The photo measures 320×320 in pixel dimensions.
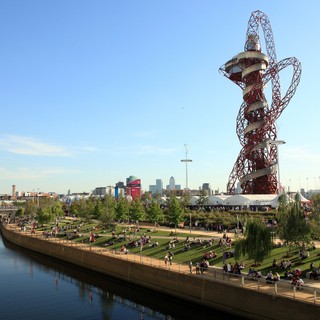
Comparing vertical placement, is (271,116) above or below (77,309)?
above

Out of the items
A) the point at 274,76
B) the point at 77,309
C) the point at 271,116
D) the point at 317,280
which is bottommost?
the point at 77,309

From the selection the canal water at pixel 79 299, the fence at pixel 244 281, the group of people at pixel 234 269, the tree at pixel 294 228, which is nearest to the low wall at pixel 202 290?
A: the fence at pixel 244 281

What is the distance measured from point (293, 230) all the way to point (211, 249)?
391 inches

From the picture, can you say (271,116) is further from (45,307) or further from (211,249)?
(45,307)

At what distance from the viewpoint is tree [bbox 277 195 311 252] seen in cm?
2920

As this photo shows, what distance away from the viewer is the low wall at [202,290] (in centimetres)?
2200

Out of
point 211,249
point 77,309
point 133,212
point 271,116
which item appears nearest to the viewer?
point 77,309

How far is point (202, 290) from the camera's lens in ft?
91.5

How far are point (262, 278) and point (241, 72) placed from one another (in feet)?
246

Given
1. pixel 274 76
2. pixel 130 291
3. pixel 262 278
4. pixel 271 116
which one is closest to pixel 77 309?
pixel 130 291

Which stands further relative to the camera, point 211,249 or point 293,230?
point 211,249

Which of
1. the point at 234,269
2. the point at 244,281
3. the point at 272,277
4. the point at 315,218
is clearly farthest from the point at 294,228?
the point at 244,281

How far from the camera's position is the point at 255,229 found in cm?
2948

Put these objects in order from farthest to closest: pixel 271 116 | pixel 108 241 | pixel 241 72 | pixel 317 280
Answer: pixel 241 72 → pixel 271 116 → pixel 108 241 → pixel 317 280
